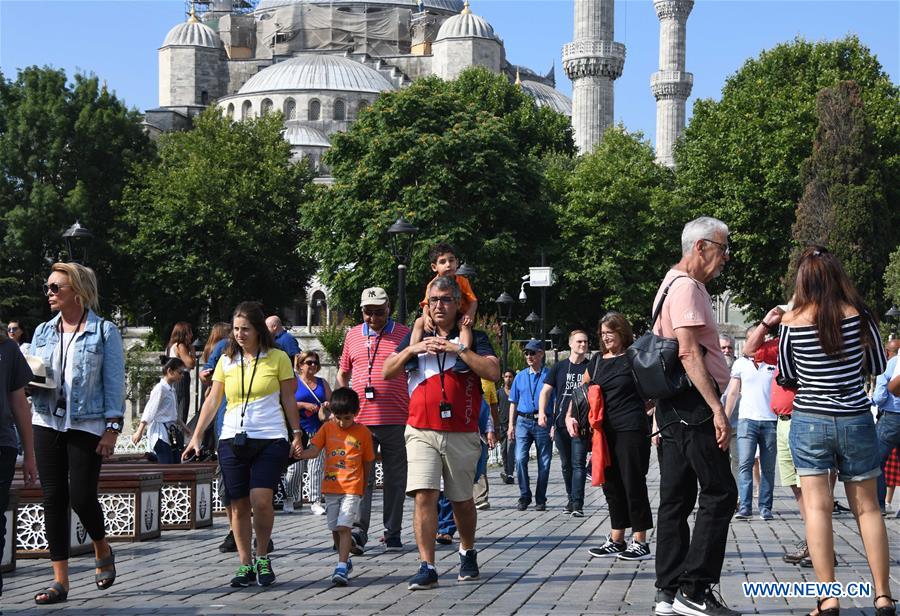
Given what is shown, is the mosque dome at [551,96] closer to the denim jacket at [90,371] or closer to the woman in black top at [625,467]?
the woman in black top at [625,467]

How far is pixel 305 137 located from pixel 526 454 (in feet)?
261

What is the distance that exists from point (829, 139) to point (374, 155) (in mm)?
13460

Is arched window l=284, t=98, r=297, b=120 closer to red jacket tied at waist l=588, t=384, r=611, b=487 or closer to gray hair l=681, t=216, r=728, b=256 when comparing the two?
red jacket tied at waist l=588, t=384, r=611, b=487

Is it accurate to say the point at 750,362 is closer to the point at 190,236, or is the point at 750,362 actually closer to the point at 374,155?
the point at 374,155

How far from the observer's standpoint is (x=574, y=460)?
44.4 ft

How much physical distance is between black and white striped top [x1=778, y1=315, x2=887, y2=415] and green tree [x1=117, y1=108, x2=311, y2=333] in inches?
1803

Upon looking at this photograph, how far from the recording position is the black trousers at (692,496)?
23.7 ft

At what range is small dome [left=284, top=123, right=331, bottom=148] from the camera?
9188 cm

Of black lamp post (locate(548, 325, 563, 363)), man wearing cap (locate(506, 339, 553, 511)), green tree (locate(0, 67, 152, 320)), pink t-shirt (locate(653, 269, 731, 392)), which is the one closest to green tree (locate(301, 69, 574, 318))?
black lamp post (locate(548, 325, 563, 363))

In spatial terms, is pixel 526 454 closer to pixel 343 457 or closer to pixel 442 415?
pixel 343 457

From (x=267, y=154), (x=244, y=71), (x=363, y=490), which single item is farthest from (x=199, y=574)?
(x=244, y=71)

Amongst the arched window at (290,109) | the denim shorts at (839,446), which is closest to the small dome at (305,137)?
the arched window at (290,109)

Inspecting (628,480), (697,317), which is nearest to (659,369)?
(697,317)

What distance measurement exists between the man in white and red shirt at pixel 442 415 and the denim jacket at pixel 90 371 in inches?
58.9
